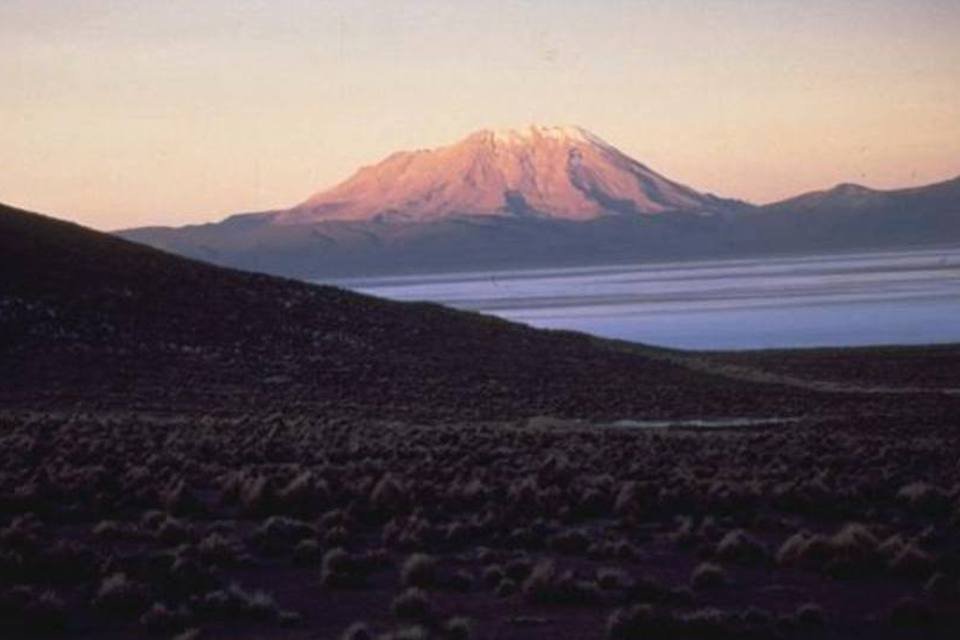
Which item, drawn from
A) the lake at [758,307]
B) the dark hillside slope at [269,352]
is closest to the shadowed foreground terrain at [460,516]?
the dark hillside slope at [269,352]

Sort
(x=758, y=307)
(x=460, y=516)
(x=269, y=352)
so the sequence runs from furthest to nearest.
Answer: (x=758, y=307) → (x=269, y=352) → (x=460, y=516)

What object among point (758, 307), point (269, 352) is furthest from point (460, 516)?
point (758, 307)

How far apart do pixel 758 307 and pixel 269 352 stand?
2806 inches

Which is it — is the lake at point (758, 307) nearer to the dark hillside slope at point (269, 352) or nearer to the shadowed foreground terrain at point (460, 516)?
the dark hillside slope at point (269, 352)

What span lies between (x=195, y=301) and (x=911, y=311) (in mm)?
58176

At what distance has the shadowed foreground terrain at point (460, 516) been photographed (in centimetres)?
1170

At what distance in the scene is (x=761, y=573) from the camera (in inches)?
545

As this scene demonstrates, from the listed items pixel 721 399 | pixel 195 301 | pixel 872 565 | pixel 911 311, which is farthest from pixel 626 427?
pixel 911 311

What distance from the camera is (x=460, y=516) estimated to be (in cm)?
1659

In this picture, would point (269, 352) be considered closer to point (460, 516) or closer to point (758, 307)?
point (460, 516)

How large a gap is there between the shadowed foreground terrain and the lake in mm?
40811

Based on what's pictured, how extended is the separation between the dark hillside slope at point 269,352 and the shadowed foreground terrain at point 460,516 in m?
0.50

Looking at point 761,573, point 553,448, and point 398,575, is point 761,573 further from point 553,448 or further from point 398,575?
point 553,448

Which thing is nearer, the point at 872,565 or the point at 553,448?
the point at 872,565
